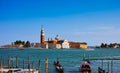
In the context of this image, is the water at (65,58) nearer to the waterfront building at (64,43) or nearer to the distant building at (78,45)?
the waterfront building at (64,43)

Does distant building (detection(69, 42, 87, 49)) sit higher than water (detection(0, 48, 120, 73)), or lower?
higher

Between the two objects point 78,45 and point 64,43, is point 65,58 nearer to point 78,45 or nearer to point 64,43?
point 64,43

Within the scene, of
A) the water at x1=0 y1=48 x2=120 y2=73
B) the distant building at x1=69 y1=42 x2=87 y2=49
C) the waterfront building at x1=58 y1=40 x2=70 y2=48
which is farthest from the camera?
the distant building at x1=69 y1=42 x2=87 y2=49

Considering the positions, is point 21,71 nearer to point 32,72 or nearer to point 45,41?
point 32,72

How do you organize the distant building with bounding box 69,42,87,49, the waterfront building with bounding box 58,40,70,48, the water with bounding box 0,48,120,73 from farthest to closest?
the distant building with bounding box 69,42,87,49 < the waterfront building with bounding box 58,40,70,48 < the water with bounding box 0,48,120,73

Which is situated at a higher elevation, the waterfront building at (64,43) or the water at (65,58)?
the waterfront building at (64,43)

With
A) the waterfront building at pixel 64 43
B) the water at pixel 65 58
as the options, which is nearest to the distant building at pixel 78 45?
the waterfront building at pixel 64 43

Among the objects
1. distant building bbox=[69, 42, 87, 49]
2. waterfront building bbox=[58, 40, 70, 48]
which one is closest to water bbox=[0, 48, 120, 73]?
waterfront building bbox=[58, 40, 70, 48]

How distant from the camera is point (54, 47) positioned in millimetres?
155125

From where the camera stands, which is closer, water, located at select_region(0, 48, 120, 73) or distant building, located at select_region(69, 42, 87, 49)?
water, located at select_region(0, 48, 120, 73)

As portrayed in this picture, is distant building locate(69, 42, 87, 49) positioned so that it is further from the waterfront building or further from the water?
the water

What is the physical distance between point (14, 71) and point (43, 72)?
6.41m

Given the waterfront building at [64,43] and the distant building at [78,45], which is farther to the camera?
the distant building at [78,45]

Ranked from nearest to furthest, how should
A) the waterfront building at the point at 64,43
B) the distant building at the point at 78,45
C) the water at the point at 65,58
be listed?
1. the water at the point at 65,58
2. the waterfront building at the point at 64,43
3. the distant building at the point at 78,45
